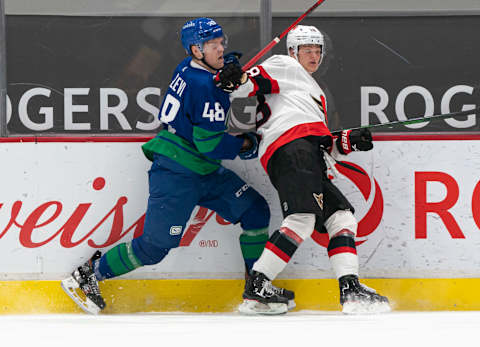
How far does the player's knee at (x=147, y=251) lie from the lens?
3.25m

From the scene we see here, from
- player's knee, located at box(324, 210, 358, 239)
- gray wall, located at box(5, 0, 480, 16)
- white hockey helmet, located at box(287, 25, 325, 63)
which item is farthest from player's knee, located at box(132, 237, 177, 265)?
gray wall, located at box(5, 0, 480, 16)

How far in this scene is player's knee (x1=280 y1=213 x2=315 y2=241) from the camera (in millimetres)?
3109

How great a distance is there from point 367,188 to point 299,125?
1.74 feet

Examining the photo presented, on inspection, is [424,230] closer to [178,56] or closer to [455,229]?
[455,229]

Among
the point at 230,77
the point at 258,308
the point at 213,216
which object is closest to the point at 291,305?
the point at 258,308

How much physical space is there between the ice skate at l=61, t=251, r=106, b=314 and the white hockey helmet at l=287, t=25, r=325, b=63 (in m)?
1.35

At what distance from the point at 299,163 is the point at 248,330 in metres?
0.80

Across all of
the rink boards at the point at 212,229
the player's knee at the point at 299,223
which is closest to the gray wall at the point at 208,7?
the rink boards at the point at 212,229

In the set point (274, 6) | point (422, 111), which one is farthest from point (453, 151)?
point (274, 6)

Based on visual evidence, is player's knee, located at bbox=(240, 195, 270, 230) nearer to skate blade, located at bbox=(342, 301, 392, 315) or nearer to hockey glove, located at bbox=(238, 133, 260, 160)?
hockey glove, located at bbox=(238, 133, 260, 160)

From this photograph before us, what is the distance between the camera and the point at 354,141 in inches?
125

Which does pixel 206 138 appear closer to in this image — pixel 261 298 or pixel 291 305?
pixel 261 298

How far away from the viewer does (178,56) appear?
3.67 m

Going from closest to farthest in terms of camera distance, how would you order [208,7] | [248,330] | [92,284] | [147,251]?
1. [248,330]
2. [147,251]
3. [92,284]
4. [208,7]
